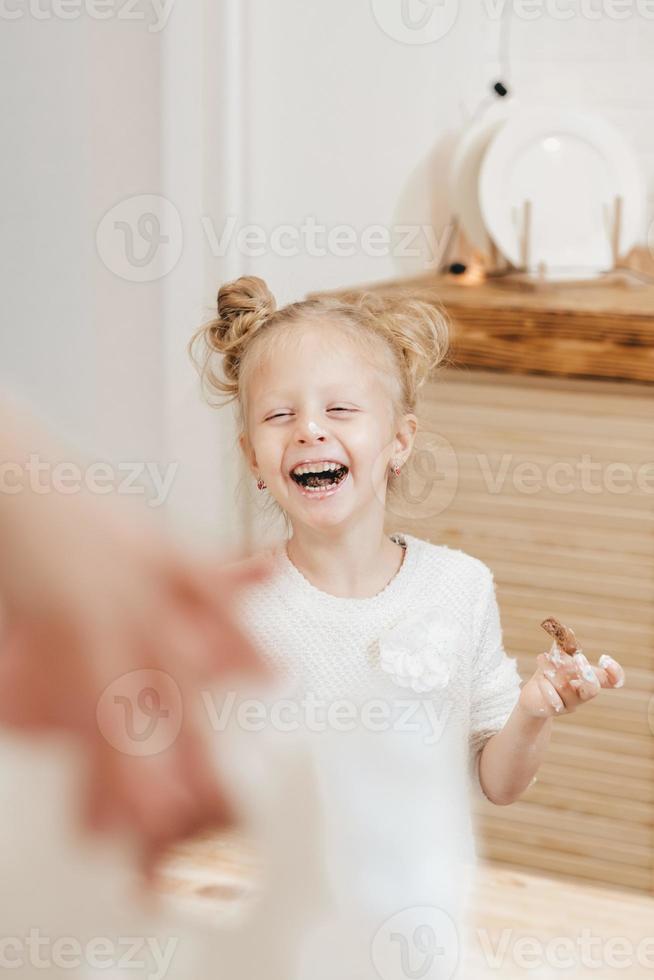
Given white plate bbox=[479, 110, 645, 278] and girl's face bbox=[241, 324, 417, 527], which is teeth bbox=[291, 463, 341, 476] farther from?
white plate bbox=[479, 110, 645, 278]

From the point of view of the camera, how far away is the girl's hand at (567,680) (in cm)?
85

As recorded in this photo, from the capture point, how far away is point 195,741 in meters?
0.42

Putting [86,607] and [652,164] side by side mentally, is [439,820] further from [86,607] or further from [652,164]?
[652,164]

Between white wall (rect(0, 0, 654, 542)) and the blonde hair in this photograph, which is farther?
the blonde hair

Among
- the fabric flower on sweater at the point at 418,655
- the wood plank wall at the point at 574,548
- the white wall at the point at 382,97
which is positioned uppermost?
the white wall at the point at 382,97

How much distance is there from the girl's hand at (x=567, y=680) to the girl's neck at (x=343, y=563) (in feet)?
0.56

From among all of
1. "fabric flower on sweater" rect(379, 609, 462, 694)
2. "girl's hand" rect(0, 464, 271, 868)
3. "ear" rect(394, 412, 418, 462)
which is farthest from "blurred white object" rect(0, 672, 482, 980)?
"ear" rect(394, 412, 418, 462)

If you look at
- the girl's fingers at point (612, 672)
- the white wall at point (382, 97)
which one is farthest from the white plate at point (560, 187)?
the girl's fingers at point (612, 672)

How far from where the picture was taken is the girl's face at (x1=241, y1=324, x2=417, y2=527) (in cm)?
90

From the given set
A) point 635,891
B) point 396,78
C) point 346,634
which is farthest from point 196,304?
point 635,891

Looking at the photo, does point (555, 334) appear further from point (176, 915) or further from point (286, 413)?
point (176, 915)

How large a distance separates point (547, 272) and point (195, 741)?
6.69 ft

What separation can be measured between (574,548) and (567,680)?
4.11 ft

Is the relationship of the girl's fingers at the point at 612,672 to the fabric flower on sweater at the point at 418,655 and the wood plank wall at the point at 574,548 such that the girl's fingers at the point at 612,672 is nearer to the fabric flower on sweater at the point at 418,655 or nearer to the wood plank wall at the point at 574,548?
the fabric flower on sweater at the point at 418,655
